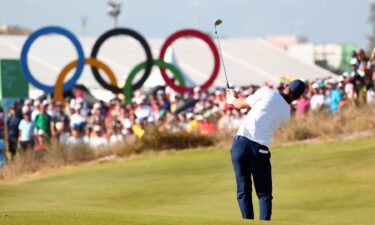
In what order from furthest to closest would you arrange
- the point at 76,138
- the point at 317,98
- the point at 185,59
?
the point at 185,59 < the point at 317,98 < the point at 76,138

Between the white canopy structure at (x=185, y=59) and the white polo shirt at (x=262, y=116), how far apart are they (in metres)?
40.1

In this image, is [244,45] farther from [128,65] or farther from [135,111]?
[135,111]

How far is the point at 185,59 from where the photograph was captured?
61875 millimetres

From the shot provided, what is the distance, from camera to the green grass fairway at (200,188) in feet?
47.7

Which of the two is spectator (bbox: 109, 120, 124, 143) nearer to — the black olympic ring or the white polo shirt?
the black olympic ring

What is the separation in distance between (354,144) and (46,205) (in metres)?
8.79

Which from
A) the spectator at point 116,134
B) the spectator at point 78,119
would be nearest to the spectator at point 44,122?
the spectator at point 78,119

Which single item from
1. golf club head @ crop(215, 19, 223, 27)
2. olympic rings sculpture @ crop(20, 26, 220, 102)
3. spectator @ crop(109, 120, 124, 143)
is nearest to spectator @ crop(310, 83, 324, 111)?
spectator @ crop(109, 120, 124, 143)

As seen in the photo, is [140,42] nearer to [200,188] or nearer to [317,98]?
[317,98]

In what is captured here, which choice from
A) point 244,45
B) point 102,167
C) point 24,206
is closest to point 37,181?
point 102,167

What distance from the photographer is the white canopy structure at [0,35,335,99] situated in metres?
56.2

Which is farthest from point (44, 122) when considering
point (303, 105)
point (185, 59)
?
point (185, 59)

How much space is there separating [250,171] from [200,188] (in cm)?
706

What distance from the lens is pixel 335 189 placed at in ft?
55.7
